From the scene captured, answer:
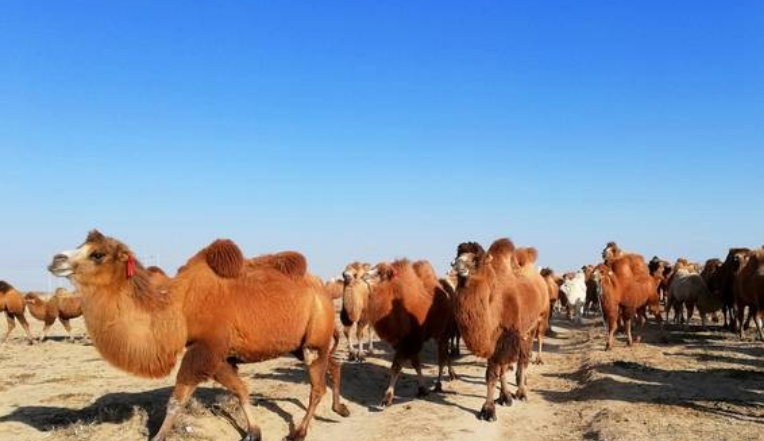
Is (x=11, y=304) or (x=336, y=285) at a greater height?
(x=336, y=285)

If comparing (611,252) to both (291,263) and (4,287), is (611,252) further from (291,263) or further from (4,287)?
(4,287)

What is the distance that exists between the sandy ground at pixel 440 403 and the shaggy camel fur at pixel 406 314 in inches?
26.0

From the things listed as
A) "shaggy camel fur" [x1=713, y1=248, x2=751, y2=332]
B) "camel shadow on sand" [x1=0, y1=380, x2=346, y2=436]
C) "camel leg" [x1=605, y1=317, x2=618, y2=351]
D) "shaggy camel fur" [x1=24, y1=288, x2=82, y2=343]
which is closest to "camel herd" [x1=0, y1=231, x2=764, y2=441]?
"camel shadow on sand" [x1=0, y1=380, x2=346, y2=436]

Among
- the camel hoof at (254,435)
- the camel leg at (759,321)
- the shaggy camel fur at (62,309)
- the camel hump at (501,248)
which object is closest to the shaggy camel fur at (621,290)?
the camel leg at (759,321)

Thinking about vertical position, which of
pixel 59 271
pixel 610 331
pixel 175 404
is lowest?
pixel 175 404

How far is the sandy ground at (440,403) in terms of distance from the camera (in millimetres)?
8703

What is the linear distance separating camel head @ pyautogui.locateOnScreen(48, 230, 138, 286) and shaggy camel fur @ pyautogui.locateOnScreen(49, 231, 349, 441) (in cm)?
1

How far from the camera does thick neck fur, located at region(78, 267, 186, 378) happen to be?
23.8 feet

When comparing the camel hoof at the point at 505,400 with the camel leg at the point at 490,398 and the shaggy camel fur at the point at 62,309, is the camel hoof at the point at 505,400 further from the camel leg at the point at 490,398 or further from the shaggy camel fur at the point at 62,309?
the shaggy camel fur at the point at 62,309

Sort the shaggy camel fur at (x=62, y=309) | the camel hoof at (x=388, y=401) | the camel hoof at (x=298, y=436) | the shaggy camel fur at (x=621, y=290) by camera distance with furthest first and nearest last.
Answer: the shaggy camel fur at (x=62, y=309) → the shaggy camel fur at (x=621, y=290) → the camel hoof at (x=388, y=401) → the camel hoof at (x=298, y=436)

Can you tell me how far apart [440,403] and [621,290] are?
28.6 ft

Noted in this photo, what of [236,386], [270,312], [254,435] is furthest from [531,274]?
[236,386]

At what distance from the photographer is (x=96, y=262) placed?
23.8 feet

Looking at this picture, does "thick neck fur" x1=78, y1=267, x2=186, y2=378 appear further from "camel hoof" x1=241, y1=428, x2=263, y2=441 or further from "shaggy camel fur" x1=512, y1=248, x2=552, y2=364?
"shaggy camel fur" x1=512, y1=248, x2=552, y2=364
